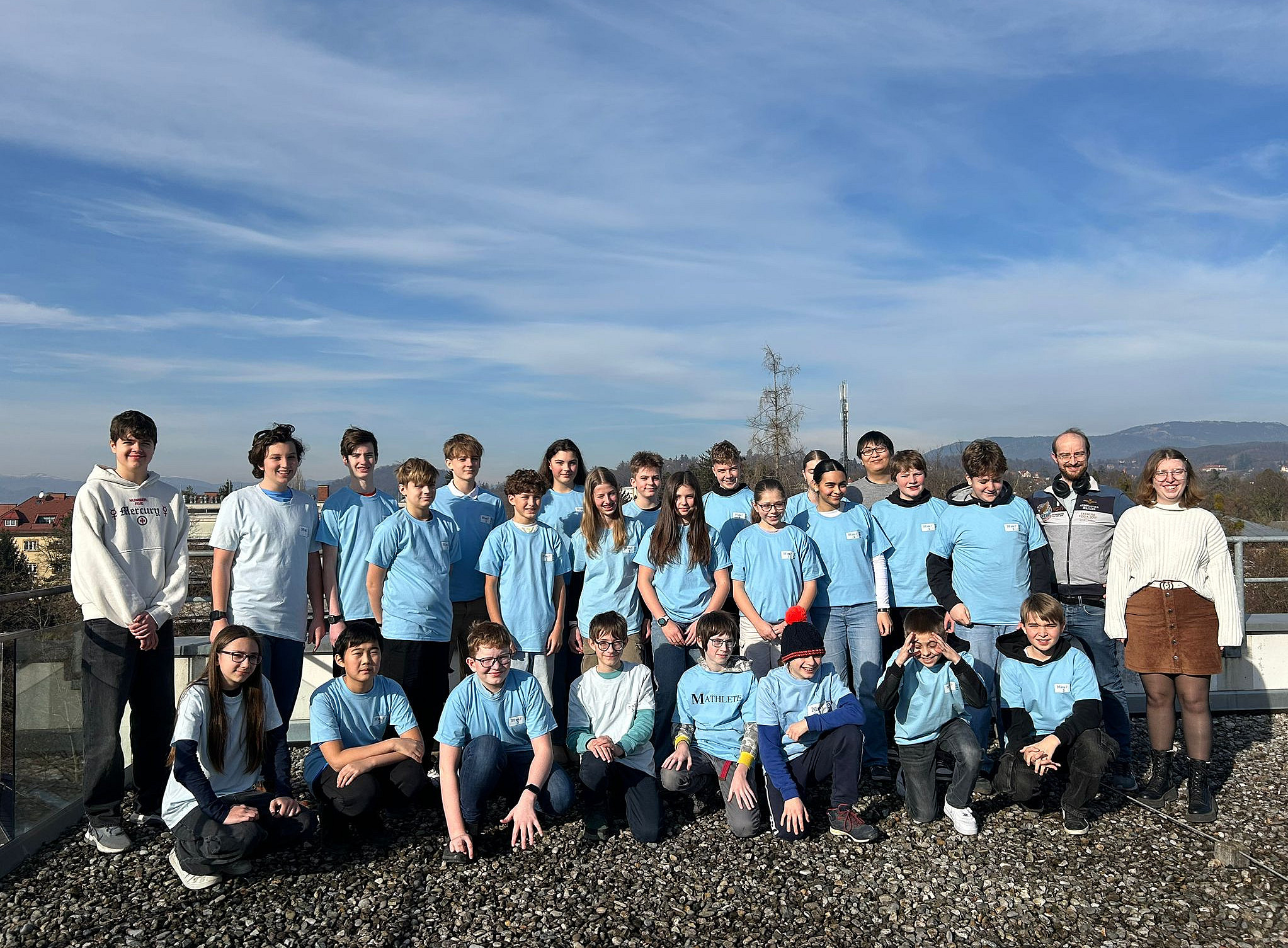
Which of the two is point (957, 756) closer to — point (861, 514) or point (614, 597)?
point (861, 514)

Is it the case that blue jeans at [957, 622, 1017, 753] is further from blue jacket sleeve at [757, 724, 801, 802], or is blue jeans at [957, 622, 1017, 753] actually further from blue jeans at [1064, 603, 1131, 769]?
blue jacket sleeve at [757, 724, 801, 802]

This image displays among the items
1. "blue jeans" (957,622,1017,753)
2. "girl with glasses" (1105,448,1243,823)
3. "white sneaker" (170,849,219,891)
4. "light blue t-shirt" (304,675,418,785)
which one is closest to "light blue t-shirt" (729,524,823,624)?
"blue jeans" (957,622,1017,753)

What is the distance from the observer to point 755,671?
498 centimetres

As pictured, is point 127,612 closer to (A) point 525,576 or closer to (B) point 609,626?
(A) point 525,576

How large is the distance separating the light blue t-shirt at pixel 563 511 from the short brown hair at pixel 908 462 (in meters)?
1.96

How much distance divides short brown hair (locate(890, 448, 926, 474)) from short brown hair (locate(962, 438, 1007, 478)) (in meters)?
0.26

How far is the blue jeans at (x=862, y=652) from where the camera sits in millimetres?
5094

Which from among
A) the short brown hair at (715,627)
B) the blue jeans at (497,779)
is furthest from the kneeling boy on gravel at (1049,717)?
the blue jeans at (497,779)

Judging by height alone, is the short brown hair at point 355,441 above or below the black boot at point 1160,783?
above

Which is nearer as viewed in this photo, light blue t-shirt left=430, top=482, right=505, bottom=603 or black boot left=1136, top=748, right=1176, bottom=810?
black boot left=1136, top=748, right=1176, bottom=810

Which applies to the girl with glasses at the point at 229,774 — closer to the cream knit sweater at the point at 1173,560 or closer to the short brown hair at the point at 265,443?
the short brown hair at the point at 265,443

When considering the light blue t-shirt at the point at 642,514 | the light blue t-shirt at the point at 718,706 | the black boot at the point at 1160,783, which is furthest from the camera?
the light blue t-shirt at the point at 642,514

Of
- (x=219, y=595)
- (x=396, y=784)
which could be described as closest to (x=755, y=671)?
(x=396, y=784)

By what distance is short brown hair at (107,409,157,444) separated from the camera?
14.3 ft
